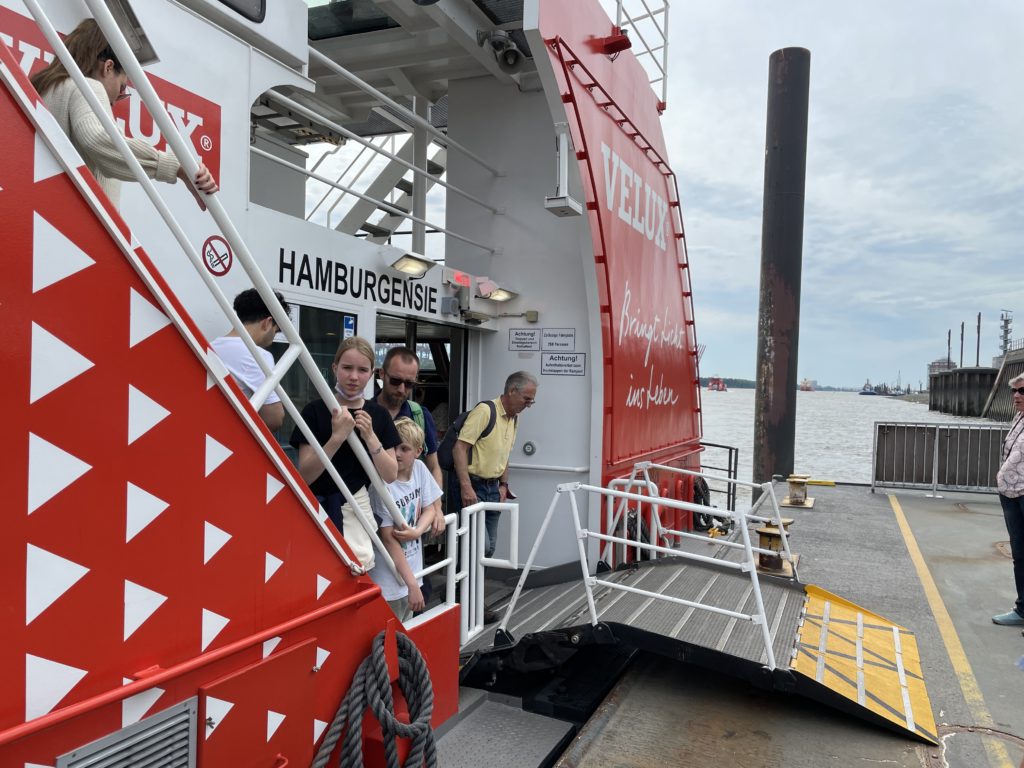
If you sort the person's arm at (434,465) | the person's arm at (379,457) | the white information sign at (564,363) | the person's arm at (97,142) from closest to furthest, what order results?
the person's arm at (97,142)
the person's arm at (379,457)
the person's arm at (434,465)
the white information sign at (564,363)

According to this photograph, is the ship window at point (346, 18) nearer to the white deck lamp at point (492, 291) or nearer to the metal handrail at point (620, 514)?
the white deck lamp at point (492, 291)

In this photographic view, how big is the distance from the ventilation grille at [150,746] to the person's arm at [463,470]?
2.88 metres

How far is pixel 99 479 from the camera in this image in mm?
1493

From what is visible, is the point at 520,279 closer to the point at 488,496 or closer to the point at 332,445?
the point at 488,496

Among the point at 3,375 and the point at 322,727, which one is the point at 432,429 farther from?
the point at 3,375

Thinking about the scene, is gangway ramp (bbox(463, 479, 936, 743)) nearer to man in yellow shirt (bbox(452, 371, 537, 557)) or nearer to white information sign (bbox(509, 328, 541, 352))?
man in yellow shirt (bbox(452, 371, 537, 557))

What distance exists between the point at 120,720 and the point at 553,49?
4.36 meters

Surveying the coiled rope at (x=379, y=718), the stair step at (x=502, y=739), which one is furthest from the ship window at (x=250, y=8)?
the stair step at (x=502, y=739)

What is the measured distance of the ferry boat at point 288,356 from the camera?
1435 millimetres

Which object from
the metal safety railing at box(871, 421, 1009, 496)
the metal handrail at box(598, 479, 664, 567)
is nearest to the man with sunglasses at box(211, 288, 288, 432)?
the metal handrail at box(598, 479, 664, 567)

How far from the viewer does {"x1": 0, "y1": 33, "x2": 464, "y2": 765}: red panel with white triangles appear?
4.48ft

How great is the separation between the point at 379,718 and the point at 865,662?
2984mm

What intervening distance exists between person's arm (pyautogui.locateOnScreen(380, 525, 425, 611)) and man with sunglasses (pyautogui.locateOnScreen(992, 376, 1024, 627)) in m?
4.22

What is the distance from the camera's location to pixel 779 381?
1130 cm
